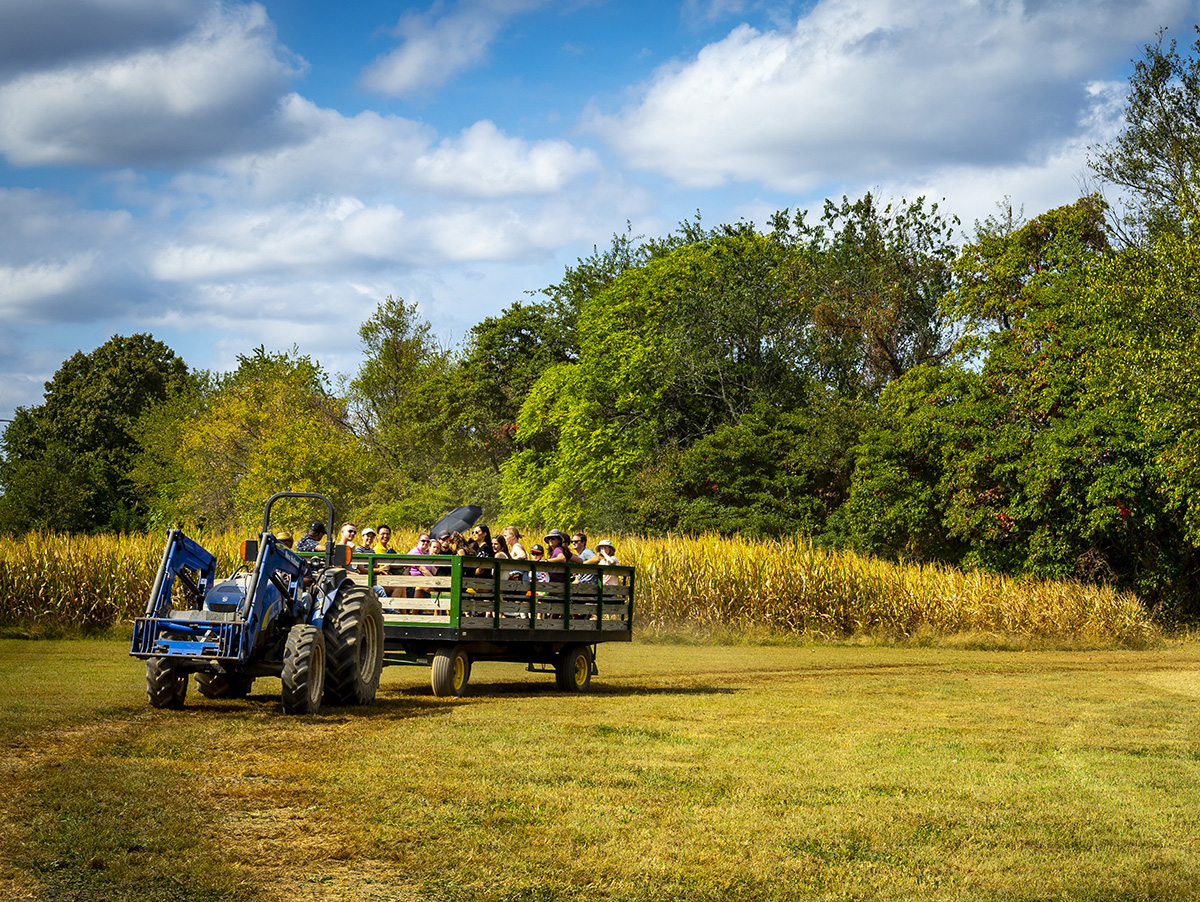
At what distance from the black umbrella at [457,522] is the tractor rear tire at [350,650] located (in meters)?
4.06

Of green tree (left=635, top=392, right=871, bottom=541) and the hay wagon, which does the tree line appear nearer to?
green tree (left=635, top=392, right=871, bottom=541)

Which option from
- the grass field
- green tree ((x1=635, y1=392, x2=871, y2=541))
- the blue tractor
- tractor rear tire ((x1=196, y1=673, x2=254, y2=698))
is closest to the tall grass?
the grass field

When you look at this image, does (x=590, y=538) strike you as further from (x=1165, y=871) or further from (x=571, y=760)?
(x=1165, y=871)

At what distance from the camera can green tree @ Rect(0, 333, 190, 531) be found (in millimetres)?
67438

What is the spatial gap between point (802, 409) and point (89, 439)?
4871cm

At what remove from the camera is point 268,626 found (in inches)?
457

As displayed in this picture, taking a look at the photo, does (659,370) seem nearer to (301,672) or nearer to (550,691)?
(550,691)

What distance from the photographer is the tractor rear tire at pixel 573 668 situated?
51.6ft

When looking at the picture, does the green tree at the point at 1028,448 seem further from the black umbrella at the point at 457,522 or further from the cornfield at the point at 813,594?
the black umbrella at the point at 457,522

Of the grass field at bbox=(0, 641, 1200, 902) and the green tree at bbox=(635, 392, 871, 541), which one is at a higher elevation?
the green tree at bbox=(635, 392, 871, 541)

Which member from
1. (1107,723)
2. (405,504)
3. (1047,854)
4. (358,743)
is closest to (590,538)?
(405,504)

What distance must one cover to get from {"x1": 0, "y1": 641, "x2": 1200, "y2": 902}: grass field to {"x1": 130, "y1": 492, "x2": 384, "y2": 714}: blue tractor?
36cm

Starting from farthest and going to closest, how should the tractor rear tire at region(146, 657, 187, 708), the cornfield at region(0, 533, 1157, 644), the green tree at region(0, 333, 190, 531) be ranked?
the green tree at region(0, 333, 190, 531)
the cornfield at region(0, 533, 1157, 644)
the tractor rear tire at region(146, 657, 187, 708)

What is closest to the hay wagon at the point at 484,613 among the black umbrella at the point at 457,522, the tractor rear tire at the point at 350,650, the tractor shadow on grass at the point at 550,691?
the tractor shadow on grass at the point at 550,691
